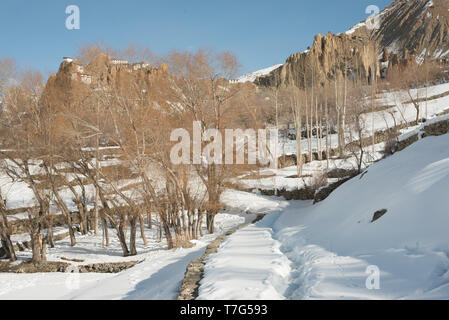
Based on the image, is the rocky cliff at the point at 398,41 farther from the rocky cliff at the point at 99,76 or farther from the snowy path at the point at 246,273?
the snowy path at the point at 246,273

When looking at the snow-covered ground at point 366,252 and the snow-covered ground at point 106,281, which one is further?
the snow-covered ground at point 106,281

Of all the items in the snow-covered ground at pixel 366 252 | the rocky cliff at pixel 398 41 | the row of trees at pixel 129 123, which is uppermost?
the rocky cliff at pixel 398 41

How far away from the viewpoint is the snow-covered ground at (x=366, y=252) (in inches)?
191

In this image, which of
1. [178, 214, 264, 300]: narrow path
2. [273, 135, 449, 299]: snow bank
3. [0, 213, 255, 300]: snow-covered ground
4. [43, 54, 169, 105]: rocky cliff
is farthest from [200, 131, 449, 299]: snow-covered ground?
[43, 54, 169, 105]: rocky cliff

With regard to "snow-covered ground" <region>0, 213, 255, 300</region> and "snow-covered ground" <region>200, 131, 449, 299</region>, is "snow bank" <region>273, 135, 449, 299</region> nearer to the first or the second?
"snow-covered ground" <region>200, 131, 449, 299</region>

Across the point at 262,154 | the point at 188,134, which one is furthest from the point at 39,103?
the point at 262,154

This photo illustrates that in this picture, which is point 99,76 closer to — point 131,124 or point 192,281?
point 131,124

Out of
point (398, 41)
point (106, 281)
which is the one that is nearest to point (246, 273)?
point (106, 281)

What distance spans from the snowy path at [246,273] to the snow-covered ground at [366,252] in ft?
0.06

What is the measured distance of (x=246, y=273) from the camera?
20.9 ft

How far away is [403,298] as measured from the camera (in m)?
4.28

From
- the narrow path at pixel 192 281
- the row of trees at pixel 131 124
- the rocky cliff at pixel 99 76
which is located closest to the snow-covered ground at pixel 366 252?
the narrow path at pixel 192 281

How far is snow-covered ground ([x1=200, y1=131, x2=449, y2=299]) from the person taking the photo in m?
4.85
